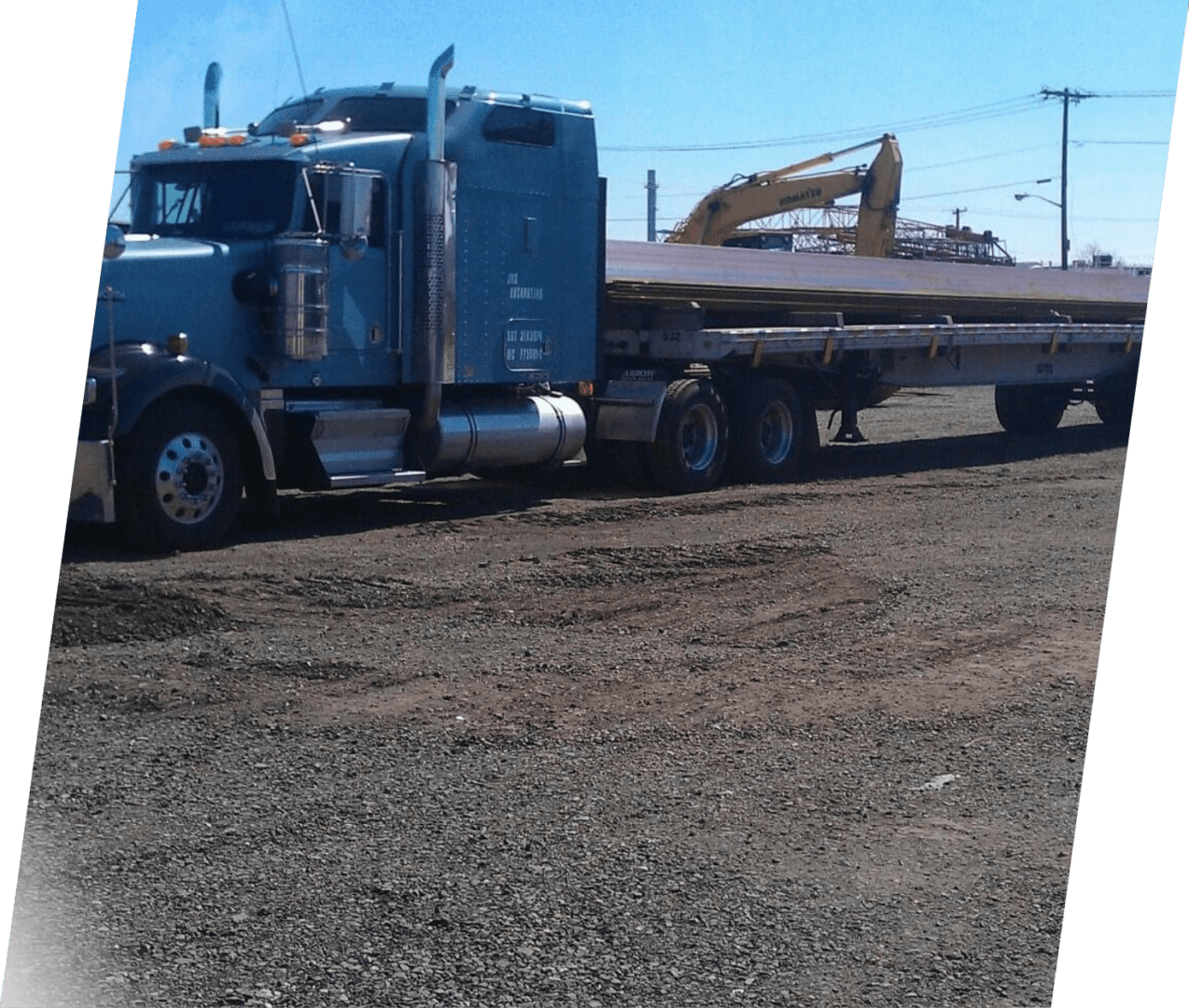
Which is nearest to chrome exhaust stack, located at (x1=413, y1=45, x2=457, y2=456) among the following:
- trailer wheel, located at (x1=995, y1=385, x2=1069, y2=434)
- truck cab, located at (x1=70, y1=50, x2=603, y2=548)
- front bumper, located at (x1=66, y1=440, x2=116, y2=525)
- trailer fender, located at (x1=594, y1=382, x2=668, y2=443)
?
truck cab, located at (x1=70, y1=50, x2=603, y2=548)

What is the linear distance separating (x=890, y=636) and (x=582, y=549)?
8.35 feet

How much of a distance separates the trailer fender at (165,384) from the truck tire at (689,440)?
118 inches

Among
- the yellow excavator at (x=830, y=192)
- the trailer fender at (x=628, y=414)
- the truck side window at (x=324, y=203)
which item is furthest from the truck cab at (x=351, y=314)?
the yellow excavator at (x=830, y=192)

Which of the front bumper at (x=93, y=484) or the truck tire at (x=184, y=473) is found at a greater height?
the front bumper at (x=93, y=484)

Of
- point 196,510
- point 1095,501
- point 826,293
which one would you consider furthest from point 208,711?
point 826,293

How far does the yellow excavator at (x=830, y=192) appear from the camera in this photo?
3.78 metres

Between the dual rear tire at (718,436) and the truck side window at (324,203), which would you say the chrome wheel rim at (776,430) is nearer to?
the dual rear tire at (718,436)

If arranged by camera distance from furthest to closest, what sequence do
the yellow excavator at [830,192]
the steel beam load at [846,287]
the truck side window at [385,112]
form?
the truck side window at [385,112]
the steel beam load at [846,287]
the yellow excavator at [830,192]

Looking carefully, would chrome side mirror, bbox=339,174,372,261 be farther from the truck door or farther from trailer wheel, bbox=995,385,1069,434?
trailer wheel, bbox=995,385,1069,434

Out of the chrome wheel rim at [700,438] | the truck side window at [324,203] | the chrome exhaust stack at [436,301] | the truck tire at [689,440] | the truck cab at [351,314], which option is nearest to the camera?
the truck cab at [351,314]

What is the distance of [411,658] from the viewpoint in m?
4.96

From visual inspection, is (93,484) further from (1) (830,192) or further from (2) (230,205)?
(2) (230,205)

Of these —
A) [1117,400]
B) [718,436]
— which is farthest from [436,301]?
[1117,400]

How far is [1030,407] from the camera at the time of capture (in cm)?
584
